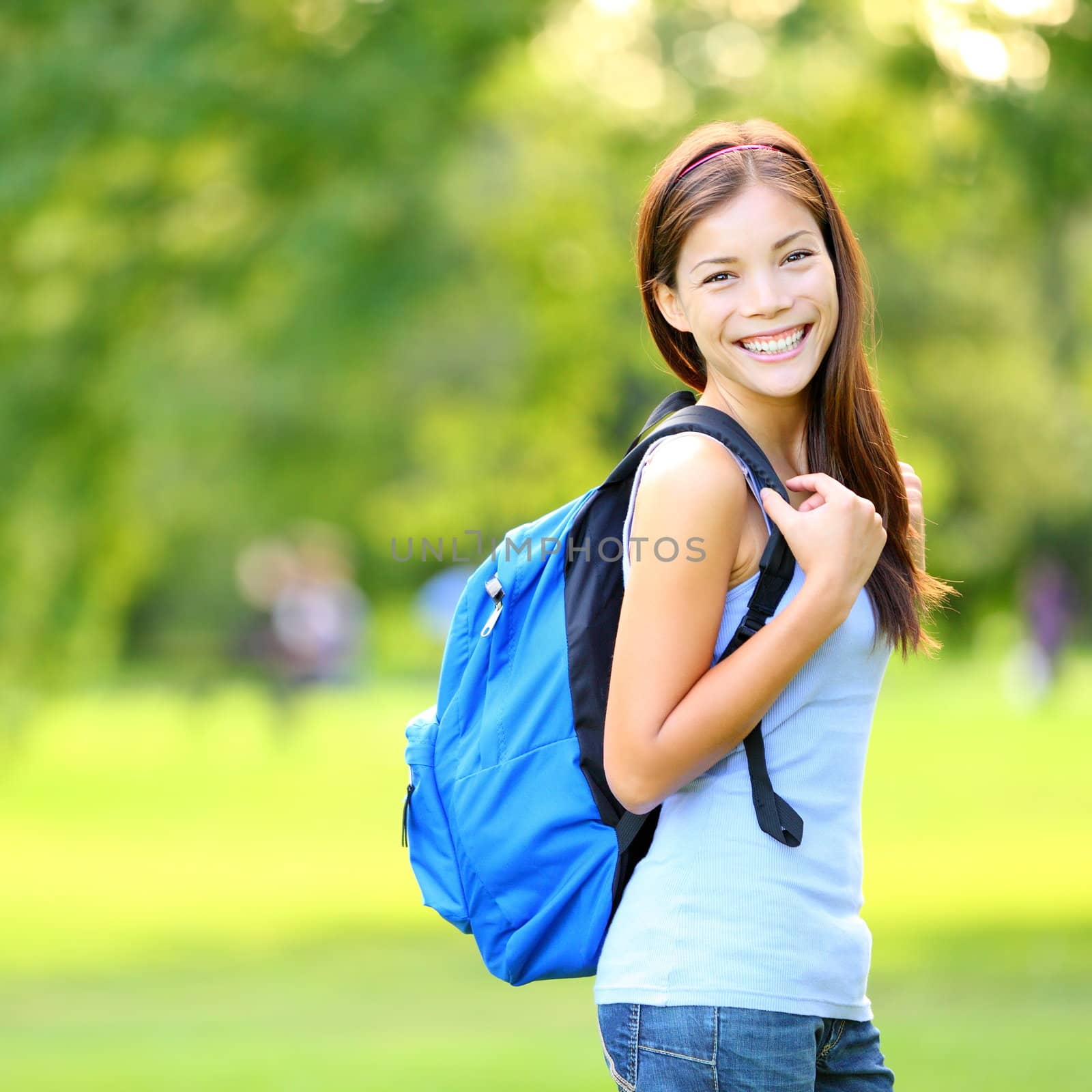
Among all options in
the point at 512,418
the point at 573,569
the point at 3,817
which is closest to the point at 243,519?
the point at 3,817

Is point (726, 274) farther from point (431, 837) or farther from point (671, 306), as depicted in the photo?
point (431, 837)

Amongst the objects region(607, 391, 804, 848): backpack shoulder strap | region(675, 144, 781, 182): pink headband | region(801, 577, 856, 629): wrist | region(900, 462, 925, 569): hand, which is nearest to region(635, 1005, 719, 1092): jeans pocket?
region(607, 391, 804, 848): backpack shoulder strap

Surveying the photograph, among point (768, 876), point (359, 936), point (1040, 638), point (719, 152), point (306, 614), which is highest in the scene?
point (306, 614)

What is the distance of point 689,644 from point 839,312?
0.49 m

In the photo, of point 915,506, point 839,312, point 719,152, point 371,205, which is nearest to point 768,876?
point 915,506

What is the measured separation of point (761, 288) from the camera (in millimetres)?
1747

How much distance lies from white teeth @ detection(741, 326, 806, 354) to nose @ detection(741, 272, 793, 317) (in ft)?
0.12

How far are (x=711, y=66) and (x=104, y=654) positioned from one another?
4888mm

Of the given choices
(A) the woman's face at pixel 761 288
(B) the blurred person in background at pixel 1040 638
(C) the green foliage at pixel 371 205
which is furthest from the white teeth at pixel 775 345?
(B) the blurred person in background at pixel 1040 638

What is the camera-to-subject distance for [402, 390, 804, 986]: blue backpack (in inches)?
66.3

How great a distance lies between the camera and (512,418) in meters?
9.88

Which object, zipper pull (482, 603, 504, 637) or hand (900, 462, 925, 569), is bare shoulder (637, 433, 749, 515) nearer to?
zipper pull (482, 603, 504, 637)

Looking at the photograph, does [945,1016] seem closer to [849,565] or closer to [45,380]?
[45,380]

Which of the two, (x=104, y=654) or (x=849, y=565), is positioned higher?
(x=104, y=654)
